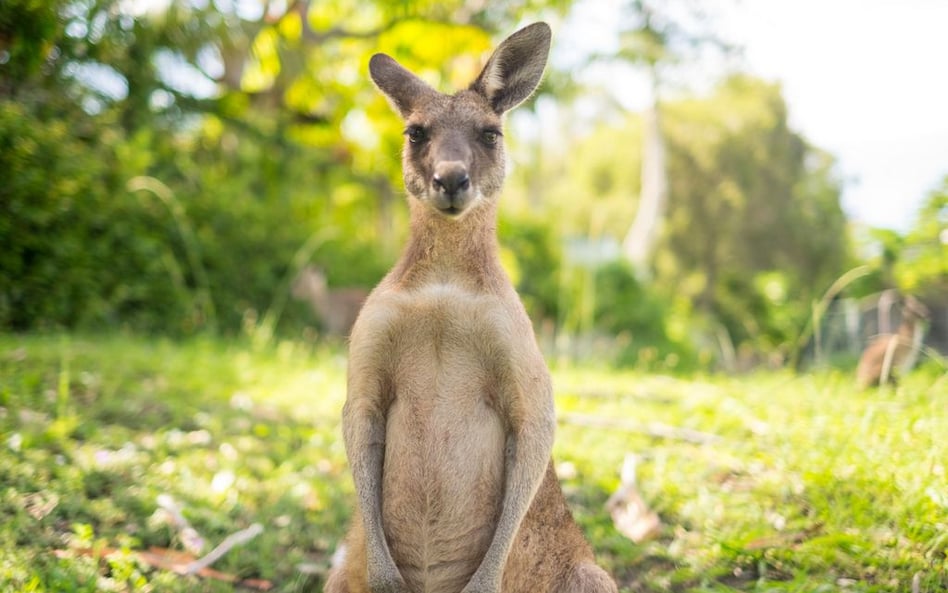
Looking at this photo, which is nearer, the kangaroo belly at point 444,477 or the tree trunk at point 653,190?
the kangaroo belly at point 444,477

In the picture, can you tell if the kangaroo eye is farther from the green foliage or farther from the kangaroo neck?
the green foliage

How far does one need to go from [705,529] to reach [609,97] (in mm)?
20017

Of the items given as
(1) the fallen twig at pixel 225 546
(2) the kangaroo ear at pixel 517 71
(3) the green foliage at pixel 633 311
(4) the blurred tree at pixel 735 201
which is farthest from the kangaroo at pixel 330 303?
(4) the blurred tree at pixel 735 201

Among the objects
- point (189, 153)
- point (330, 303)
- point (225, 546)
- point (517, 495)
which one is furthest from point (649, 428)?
point (189, 153)

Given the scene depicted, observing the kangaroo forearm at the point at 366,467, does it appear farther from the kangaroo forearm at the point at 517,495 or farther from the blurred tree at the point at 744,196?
the blurred tree at the point at 744,196

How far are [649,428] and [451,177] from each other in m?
3.47

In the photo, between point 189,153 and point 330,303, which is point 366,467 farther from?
point 189,153

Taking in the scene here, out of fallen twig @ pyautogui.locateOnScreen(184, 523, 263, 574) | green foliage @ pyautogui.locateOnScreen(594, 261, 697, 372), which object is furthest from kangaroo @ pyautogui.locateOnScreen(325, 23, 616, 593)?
green foliage @ pyautogui.locateOnScreen(594, 261, 697, 372)

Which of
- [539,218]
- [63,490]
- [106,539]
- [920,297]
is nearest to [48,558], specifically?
[106,539]

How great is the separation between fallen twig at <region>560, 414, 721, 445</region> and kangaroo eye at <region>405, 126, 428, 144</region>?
10.3ft

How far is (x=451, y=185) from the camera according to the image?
8.10 ft

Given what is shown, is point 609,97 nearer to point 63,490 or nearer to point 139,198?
point 139,198

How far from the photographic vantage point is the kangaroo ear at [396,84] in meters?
Answer: 2.87

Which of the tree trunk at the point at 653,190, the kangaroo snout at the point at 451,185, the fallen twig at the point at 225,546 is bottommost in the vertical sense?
the fallen twig at the point at 225,546
